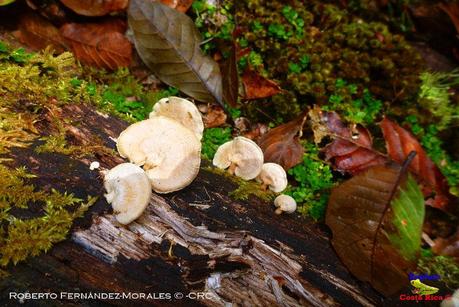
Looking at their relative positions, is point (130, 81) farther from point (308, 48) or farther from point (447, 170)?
point (447, 170)

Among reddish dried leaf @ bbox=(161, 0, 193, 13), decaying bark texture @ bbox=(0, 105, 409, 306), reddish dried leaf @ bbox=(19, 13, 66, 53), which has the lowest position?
decaying bark texture @ bbox=(0, 105, 409, 306)

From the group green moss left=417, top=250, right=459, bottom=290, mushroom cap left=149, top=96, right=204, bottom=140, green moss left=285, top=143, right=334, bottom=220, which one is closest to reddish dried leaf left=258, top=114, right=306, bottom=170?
green moss left=285, top=143, right=334, bottom=220

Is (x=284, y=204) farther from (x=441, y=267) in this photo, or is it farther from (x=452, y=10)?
(x=452, y=10)

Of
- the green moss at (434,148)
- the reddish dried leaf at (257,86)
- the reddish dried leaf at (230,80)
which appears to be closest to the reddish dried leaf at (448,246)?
the green moss at (434,148)

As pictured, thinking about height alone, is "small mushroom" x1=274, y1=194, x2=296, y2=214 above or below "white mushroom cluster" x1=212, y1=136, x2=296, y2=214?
below

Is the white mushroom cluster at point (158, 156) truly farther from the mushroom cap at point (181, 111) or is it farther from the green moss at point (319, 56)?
the green moss at point (319, 56)

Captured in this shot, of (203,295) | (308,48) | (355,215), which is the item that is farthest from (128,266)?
(308,48)

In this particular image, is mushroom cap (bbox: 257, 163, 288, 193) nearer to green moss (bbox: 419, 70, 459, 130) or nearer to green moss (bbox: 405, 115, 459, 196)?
green moss (bbox: 405, 115, 459, 196)
